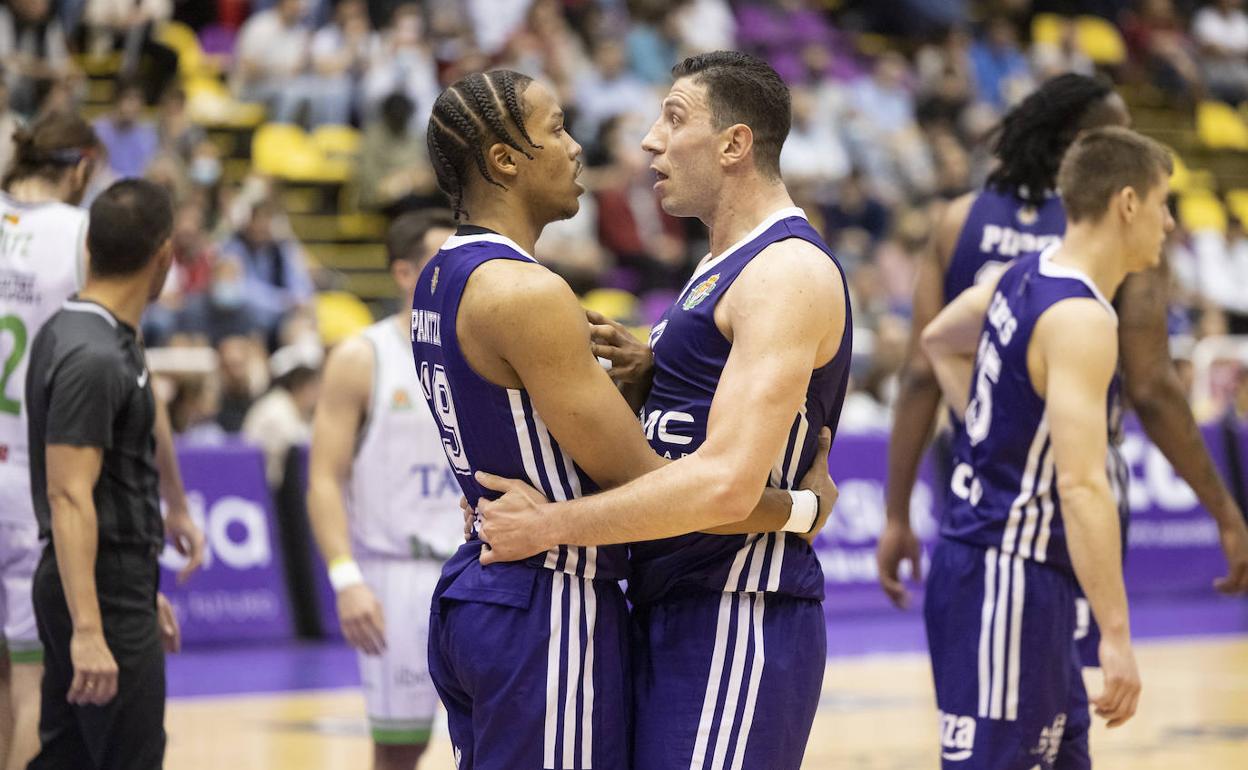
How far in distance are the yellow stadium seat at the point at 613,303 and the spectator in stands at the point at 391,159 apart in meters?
1.82

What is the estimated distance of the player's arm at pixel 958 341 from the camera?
5.02 metres

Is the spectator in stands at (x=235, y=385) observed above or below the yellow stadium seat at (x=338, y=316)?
below

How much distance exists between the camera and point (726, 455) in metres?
3.45

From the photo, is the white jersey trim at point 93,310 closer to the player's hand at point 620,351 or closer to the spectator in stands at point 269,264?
the player's hand at point 620,351

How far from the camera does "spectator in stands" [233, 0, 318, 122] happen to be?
16.3 metres

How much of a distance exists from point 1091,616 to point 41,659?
3.17 m

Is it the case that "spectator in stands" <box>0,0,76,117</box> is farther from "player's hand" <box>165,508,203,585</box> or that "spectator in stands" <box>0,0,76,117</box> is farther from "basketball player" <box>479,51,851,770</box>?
"basketball player" <box>479,51,851,770</box>

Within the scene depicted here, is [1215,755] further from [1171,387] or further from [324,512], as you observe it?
[324,512]

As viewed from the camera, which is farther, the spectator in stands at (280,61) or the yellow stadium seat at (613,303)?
the spectator in stands at (280,61)

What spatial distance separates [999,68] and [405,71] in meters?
8.36

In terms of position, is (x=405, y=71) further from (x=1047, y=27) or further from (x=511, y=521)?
(x=511, y=521)

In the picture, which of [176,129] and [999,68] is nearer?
[176,129]

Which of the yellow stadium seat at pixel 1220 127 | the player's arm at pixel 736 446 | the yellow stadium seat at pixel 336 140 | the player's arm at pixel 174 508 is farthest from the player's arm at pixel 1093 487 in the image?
the yellow stadium seat at pixel 1220 127

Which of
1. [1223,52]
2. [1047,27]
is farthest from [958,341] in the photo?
[1223,52]
